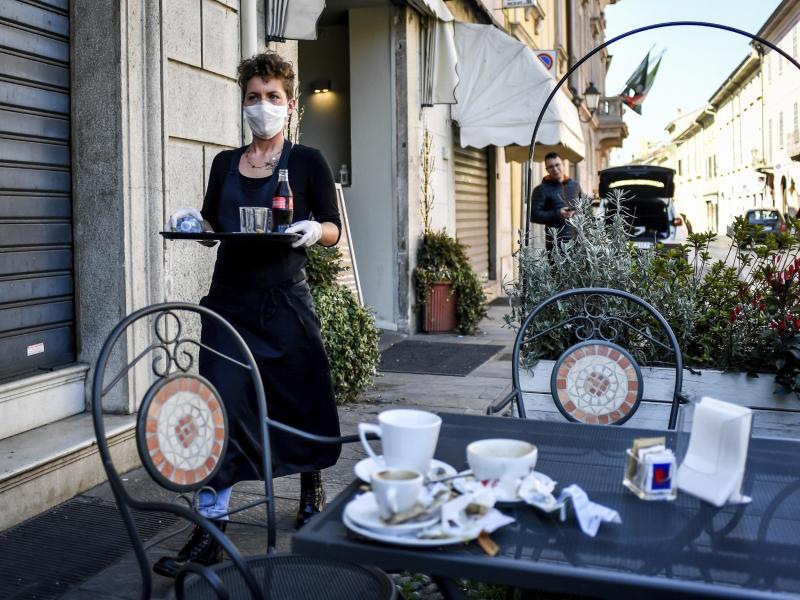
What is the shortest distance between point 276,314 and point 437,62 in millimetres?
7661

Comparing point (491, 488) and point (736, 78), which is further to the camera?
point (736, 78)

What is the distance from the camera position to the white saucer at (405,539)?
61.1 inches

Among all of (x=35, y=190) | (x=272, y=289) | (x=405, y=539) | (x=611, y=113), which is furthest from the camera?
(x=611, y=113)

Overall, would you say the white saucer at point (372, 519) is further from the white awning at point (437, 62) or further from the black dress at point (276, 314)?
the white awning at point (437, 62)

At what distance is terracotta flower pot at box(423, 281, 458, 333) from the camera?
998cm

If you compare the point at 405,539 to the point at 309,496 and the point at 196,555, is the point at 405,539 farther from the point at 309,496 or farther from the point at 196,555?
the point at 309,496

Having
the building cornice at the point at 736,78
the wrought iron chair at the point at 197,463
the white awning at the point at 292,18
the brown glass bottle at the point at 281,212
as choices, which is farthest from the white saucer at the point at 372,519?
the building cornice at the point at 736,78

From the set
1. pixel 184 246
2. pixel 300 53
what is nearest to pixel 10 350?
pixel 184 246

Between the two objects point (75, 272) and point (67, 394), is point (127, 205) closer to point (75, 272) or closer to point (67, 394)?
point (75, 272)

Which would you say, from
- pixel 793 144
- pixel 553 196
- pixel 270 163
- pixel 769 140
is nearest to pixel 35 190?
pixel 270 163

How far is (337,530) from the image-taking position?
65.5 inches

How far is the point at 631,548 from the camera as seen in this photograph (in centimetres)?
161

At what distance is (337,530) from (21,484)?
8.56 feet

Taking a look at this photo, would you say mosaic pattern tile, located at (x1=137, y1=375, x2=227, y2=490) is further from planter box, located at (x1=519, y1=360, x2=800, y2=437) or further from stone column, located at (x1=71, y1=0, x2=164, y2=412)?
stone column, located at (x1=71, y1=0, x2=164, y2=412)
